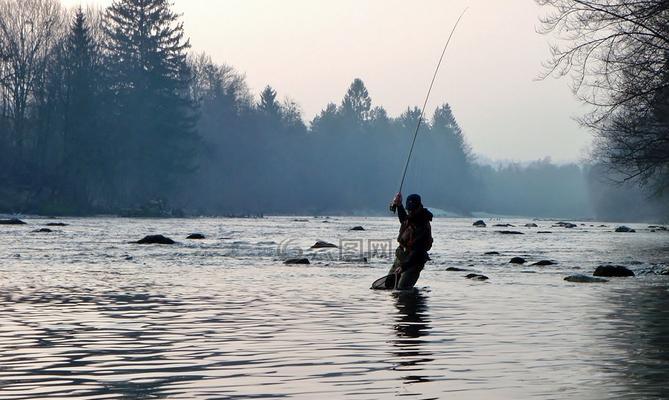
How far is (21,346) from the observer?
33.8 ft

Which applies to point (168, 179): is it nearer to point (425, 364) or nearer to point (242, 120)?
point (242, 120)

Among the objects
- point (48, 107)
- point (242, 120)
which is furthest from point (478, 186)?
point (48, 107)

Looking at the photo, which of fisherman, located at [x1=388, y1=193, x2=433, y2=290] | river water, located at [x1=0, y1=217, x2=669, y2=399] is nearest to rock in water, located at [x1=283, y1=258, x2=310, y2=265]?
river water, located at [x1=0, y1=217, x2=669, y2=399]

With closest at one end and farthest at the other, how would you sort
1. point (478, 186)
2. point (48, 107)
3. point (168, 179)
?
point (48, 107) < point (168, 179) < point (478, 186)

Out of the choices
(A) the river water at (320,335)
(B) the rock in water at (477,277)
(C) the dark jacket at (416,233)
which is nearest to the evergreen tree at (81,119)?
(A) the river water at (320,335)

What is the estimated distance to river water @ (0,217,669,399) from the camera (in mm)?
8070

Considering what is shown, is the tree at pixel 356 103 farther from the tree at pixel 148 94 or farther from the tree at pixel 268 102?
the tree at pixel 148 94

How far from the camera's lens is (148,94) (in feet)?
288

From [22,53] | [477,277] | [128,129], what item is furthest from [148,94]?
[477,277]

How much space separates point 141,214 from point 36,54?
14738 millimetres

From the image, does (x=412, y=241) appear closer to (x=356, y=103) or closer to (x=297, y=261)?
(x=297, y=261)

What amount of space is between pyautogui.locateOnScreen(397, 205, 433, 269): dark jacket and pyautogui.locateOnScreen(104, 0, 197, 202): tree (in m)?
67.1

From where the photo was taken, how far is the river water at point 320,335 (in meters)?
8.07

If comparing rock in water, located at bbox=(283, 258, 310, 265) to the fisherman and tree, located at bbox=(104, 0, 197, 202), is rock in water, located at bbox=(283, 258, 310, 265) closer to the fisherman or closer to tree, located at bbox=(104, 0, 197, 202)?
the fisherman
